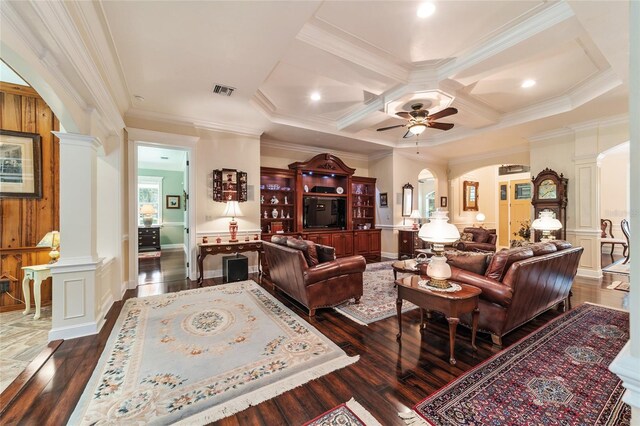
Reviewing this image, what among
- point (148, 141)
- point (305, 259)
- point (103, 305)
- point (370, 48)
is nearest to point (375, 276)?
point (305, 259)

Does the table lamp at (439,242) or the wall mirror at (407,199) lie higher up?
the wall mirror at (407,199)

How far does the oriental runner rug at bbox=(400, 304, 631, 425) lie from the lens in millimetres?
1737

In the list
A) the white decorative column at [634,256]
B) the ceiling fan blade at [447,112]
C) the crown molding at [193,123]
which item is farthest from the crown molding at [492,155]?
the white decorative column at [634,256]

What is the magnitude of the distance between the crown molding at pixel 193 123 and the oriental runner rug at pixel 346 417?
16.5 feet

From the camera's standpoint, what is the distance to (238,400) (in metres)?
1.89

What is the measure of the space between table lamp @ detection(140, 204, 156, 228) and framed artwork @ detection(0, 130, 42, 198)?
18.4 feet

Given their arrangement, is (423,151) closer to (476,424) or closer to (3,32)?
(476,424)

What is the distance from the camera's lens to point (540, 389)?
6.55ft

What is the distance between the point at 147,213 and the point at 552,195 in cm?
1152

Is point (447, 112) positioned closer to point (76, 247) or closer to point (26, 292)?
point (76, 247)

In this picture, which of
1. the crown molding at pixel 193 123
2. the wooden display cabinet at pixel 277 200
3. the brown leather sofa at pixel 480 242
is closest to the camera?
the crown molding at pixel 193 123

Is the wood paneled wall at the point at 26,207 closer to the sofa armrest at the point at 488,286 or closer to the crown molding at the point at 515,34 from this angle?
the sofa armrest at the point at 488,286

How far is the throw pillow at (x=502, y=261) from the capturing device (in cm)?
271

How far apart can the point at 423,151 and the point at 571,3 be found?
5332 mm
